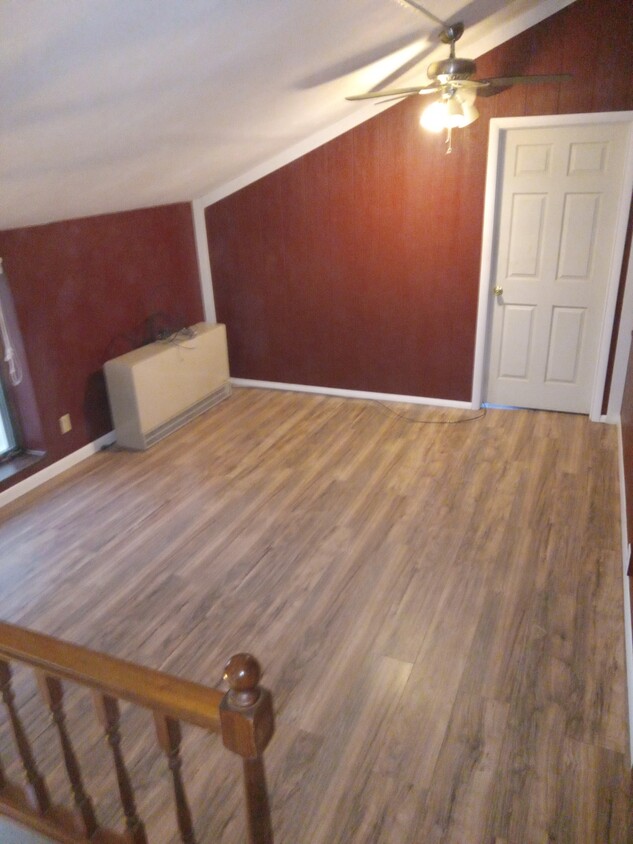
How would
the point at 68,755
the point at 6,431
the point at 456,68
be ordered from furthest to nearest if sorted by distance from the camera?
1. the point at 6,431
2. the point at 456,68
3. the point at 68,755

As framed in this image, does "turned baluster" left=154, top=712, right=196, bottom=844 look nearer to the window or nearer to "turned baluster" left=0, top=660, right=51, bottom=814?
"turned baluster" left=0, top=660, right=51, bottom=814

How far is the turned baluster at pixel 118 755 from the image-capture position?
1.29 meters

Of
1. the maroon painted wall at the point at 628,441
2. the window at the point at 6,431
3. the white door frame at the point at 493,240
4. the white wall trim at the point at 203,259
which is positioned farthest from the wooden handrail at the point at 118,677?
the white wall trim at the point at 203,259

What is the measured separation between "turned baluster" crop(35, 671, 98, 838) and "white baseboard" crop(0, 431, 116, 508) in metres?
2.50

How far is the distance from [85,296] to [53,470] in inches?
46.0

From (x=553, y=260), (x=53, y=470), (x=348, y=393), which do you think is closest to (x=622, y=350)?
(x=553, y=260)

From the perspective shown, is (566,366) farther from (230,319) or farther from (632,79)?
(230,319)

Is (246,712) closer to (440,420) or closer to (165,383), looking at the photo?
(165,383)

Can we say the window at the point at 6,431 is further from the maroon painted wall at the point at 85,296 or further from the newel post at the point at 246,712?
the newel post at the point at 246,712

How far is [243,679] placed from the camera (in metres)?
1.03

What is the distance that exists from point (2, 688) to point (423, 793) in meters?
1.26

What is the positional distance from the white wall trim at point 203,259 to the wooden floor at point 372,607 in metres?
1.32

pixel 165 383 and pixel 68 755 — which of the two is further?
pixel 165 383

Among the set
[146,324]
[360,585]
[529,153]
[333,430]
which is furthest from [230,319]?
[360,585]
